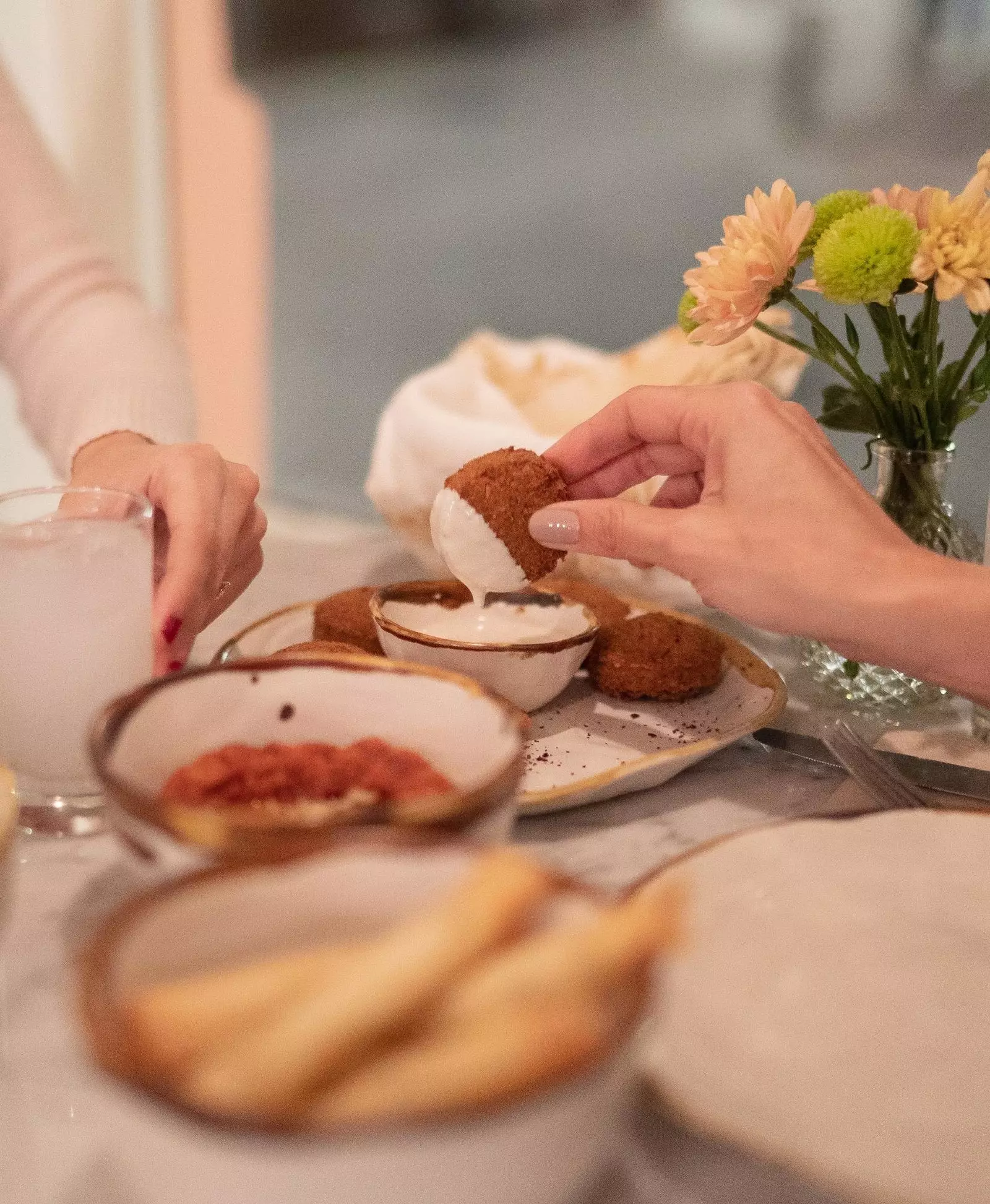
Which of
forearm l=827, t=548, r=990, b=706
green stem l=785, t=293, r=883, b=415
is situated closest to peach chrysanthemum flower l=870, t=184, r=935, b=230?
green stem l=785, t=293, r=883, b=415

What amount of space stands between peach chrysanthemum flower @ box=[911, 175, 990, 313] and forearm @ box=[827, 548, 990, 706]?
27 centimetres

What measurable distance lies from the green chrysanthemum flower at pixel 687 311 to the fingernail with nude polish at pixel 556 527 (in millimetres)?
246

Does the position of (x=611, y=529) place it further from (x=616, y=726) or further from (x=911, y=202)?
(x=911, y=202)

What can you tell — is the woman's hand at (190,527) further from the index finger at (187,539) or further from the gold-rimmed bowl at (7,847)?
the gold-rimmed bowl at (7,847)

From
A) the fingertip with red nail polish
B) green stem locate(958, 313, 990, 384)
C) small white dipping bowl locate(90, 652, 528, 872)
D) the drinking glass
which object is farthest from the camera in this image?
green stem locate(958, 313, 990, 384)

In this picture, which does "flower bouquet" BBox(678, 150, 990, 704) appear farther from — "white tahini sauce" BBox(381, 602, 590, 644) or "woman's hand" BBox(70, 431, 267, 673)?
"woman's hand" BBox(70, 431, 267, 673)

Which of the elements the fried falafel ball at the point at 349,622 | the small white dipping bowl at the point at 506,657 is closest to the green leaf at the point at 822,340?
the small white dipping bowl at the point at 506,657

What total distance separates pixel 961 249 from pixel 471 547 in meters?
0.48

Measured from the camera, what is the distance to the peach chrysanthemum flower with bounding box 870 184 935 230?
100 centimetres

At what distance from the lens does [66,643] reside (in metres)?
0.81

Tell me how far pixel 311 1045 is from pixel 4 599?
54 centimetres

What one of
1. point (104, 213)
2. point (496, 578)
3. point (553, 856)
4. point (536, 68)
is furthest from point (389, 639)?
point (104, 213)

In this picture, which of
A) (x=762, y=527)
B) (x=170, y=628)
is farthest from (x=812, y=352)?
(x=170, y=628)

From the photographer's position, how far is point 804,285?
102cm
